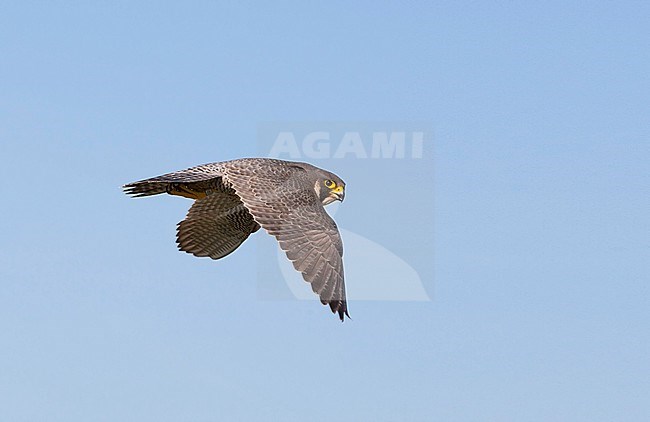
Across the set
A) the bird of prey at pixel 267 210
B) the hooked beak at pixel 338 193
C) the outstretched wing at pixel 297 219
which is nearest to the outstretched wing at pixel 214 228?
the bird of prey at pixel 267 210

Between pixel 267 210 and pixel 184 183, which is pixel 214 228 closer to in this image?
pixel 184 183

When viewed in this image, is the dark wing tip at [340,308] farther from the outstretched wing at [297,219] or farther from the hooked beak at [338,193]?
the hooked beak at [338,193]

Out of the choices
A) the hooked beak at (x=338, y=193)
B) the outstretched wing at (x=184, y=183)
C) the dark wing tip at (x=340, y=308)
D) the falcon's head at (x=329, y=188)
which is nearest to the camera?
the dark wing tip at (x=340, y=308)

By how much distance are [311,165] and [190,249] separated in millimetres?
1935

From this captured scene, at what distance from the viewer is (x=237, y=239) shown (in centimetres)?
1459

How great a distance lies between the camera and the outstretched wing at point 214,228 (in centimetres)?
1418

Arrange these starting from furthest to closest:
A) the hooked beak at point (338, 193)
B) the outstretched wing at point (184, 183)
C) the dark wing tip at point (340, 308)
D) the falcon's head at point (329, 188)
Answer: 1. the hooked beak at point (338, 193)
2. the falcon's head at point (329, 188)
3. the outstretched wing at point (184, 183)
4. the dark wing tip at point (340, 308)

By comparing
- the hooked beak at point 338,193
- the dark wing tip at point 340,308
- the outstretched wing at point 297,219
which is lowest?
the dark wing tip at point 340,308

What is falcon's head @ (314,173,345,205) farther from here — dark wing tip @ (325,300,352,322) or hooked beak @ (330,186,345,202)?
dark wing tip @ (325,300,352,322)

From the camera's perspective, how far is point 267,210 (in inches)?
493

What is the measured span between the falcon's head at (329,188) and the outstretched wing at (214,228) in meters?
1.03

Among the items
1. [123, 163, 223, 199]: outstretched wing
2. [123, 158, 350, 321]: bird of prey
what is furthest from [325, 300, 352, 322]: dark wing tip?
[123, 163, 223, 199]: outstretched wing

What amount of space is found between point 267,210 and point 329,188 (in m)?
1.70

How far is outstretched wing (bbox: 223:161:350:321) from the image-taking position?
11.6 m
